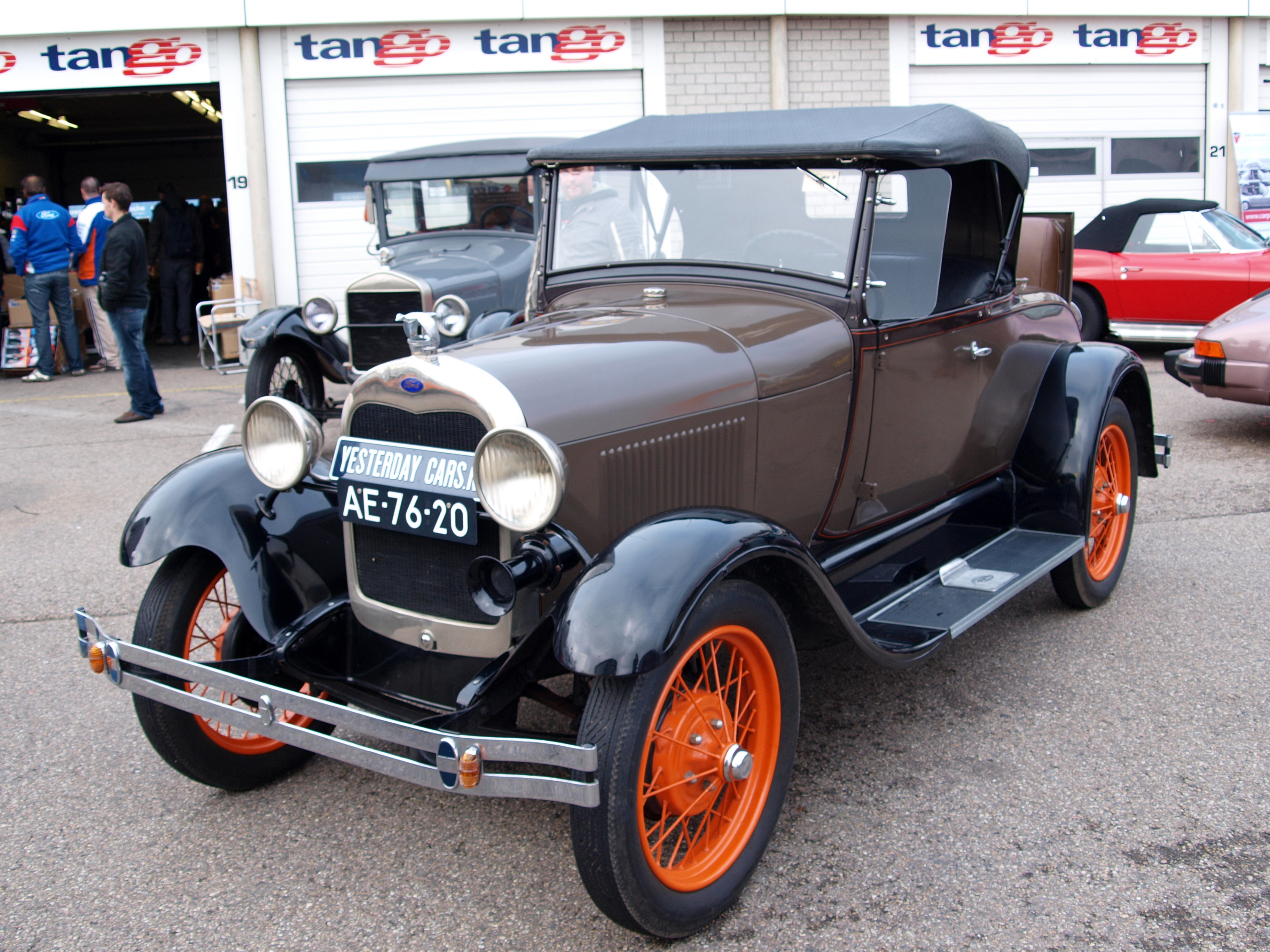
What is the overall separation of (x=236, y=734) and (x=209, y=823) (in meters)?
Answer: 0.25

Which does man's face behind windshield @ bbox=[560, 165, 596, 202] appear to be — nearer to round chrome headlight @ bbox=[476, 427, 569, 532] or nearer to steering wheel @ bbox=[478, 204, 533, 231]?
round chrome headlight @ bbox=[476, 427, 569, 532]

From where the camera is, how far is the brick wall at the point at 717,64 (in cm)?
1291

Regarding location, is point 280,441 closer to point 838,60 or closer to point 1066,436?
point 1066,436

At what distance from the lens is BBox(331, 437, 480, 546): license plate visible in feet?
8.00

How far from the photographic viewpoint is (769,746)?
2.56m

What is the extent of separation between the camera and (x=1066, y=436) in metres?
4.04

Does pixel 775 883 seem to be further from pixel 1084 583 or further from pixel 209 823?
pixel 1084 583

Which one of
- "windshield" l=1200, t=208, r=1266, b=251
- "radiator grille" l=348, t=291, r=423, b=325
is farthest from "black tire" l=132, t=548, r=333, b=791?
"windshield" l=1200, t=208, r=1266, b=251

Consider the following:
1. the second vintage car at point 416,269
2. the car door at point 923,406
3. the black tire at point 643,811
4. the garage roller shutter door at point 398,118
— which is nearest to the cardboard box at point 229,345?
the garage roller shutter door at point 398,118

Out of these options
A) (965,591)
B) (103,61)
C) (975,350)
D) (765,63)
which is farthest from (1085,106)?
(965,591)

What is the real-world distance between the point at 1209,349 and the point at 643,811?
6089 mm

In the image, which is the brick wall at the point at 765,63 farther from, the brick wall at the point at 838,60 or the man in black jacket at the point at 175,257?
the man in black jacket at the point at 175,257

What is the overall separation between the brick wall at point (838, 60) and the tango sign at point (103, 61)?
23.5 ft

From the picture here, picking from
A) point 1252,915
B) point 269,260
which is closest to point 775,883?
point 1252,915
